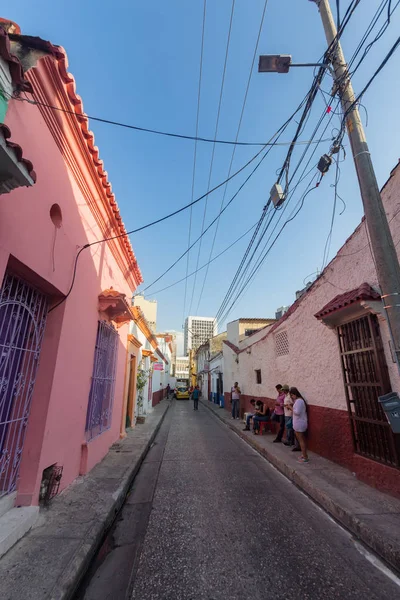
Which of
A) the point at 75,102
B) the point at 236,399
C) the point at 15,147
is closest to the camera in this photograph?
the point at 15,147

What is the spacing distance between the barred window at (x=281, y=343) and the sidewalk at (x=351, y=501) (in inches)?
114

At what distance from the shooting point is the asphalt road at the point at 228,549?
2.25 metres

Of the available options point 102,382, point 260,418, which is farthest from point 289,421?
point 102,382

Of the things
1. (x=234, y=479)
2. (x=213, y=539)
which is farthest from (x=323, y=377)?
(x=213, y=539)

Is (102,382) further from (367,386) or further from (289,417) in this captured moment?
(367,386)

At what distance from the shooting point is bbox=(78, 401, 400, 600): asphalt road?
225cm

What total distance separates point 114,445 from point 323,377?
17.4 feet

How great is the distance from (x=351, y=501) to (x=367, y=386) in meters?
1.66

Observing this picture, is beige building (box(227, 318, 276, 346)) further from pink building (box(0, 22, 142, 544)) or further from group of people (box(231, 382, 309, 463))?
pink building (box(0, 22, 142, 544))

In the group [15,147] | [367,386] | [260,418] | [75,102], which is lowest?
[260,418]

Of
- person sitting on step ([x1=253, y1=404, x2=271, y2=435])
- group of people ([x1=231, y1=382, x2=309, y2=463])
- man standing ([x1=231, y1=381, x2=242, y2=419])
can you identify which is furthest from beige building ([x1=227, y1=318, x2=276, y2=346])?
person sitting on step ([x1=253, y1=404, x2=271, y2=435])

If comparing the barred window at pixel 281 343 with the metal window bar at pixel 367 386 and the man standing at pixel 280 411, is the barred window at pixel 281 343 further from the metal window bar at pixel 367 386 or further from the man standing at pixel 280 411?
the metal window bar at pixel 367 386

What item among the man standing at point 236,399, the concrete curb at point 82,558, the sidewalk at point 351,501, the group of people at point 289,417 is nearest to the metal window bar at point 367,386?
the sidewalk at point 351,501

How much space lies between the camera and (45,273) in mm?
3244
